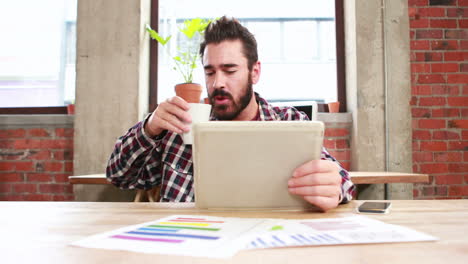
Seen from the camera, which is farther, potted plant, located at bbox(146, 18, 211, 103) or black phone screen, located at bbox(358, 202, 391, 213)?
potted plant, located at bbox(146, 18, 211, 103)

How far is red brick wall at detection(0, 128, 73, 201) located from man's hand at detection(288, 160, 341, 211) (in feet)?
8.53

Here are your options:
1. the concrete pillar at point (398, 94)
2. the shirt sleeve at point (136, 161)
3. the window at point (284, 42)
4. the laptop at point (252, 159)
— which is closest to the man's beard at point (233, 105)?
the shirt sleeve at point (136, 161)

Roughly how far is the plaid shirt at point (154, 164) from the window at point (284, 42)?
1.78 meters

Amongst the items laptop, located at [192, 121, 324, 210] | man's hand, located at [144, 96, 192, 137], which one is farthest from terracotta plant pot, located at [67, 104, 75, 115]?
laptop, located at [192, 121, 324, 210]

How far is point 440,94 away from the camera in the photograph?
279 cm

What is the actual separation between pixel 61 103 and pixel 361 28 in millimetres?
2625

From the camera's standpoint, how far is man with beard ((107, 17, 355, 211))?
2.48ft

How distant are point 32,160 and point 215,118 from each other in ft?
6.97

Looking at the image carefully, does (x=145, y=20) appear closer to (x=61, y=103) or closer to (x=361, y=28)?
(x=61, y=103)

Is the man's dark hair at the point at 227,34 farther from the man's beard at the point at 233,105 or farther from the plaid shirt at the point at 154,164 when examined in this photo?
the plaid shirt at the point at 154,164

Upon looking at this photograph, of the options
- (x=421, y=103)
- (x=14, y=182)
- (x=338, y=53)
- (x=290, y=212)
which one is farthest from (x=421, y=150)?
(x=14, y=182)

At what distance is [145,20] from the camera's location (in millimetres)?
2936

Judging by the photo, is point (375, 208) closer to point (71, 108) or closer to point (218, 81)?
point (218, 81)

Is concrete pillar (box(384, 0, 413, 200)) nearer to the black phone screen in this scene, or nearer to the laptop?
the black phone screen
